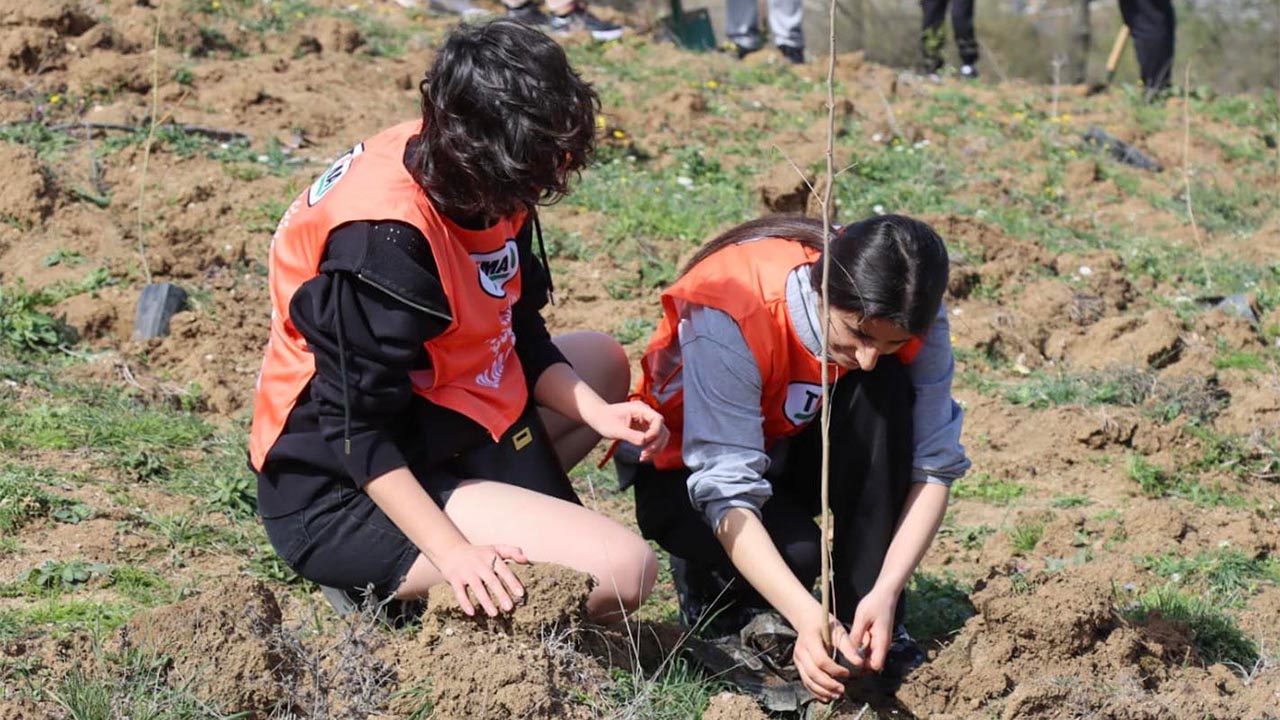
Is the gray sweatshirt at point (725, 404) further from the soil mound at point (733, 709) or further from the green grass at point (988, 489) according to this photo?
the green grass at point (988, 489)

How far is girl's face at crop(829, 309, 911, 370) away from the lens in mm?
2504

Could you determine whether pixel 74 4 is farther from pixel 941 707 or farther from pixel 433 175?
pixel 941 707

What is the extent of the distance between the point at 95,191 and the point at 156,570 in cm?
240

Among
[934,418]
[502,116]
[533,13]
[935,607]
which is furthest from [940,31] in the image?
[502,116]

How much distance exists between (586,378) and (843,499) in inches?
26.7

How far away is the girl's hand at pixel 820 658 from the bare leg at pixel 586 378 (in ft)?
2.64

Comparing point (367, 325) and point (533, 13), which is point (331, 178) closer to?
point (367, 325)

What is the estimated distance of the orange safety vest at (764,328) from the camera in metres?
2.68

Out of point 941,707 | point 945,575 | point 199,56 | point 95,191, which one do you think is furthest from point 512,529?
point 199,56

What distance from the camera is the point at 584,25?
8.37 metres

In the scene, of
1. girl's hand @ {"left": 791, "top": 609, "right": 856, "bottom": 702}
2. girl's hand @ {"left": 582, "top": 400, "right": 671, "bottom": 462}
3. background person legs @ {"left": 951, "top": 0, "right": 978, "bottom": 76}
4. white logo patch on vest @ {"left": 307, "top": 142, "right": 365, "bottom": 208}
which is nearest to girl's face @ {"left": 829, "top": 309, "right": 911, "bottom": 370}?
girl's hand @ {"left": 582, "top": 400, "right": 671, "bottom": 462}

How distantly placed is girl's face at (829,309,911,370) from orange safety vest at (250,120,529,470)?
66cm

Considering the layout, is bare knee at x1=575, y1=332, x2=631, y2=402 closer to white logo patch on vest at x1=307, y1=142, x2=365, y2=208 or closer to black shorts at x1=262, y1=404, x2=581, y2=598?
black shorts at x1=262, y1=404, x2=581, y2=598

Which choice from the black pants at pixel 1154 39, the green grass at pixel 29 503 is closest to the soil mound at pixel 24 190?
the green grass at pixel 29 503
